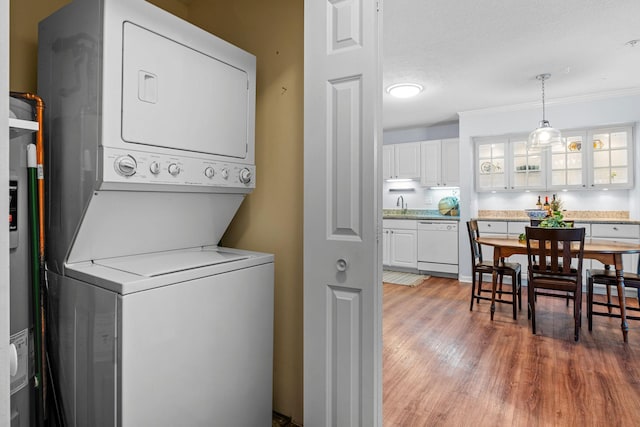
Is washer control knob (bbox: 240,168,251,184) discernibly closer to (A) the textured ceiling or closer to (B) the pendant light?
(A) the textured ceiling

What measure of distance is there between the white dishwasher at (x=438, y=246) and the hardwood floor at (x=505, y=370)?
171 cm

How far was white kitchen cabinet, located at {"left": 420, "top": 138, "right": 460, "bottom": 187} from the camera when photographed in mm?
5812

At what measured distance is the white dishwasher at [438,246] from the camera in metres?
5.51

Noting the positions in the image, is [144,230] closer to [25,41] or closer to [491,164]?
[25,41]

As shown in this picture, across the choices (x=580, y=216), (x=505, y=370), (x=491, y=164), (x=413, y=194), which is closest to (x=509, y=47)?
(x=491, y=164)

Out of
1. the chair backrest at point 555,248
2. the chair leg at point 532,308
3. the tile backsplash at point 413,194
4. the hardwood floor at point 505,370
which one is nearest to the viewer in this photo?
the hardwood floor at point 505,370

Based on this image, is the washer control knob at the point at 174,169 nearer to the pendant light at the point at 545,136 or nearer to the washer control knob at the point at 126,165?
the washer control knob at the point at 126,165

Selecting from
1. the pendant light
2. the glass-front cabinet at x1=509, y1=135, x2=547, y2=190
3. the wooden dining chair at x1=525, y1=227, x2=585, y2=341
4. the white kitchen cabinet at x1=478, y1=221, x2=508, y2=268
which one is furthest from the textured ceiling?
the white kitchen cabinet at x1=478, y1=221, x2=508, y2=268

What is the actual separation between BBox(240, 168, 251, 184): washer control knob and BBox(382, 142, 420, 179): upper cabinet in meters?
4.81

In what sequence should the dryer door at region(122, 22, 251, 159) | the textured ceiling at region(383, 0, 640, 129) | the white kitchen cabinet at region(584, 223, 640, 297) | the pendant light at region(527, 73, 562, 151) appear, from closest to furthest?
the dryer door at region(122, 22, 251, 159)
the textured ceiling at region(383, 0, 640, 129)
the pendant light at region(527, 73, 562, 151)
the white kitchen cabinet at region(584, 223, 640, 297)

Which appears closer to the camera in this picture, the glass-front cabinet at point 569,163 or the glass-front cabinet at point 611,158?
the glass-front cabinet at point 611,158

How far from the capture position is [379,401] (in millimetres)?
1423

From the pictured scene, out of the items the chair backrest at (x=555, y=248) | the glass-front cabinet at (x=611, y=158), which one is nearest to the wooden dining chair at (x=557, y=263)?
the chair backrest at (x=555, y=248)

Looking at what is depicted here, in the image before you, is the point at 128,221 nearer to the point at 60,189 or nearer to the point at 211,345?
the point at 60,189
